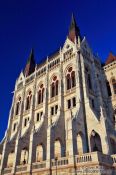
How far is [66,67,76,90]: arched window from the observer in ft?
103

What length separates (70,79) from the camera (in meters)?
32.4

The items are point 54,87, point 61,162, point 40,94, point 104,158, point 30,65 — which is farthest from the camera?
point 30,65

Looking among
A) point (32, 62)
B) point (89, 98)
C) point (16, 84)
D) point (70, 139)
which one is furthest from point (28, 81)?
point (70, 139)

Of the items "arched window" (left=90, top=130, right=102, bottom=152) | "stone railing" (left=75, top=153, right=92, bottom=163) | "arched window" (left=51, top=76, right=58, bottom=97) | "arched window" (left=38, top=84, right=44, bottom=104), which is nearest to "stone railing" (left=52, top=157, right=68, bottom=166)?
"stone railing" (left=75, top=153, right=92, bottom=163)

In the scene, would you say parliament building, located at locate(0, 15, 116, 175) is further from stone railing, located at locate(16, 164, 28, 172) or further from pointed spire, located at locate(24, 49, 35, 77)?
pointed spire, located at locate(24, 49, 35, 77)

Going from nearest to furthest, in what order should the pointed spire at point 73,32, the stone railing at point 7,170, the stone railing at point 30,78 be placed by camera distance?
the stone railing at point 7,170 < the pointed spire at point 73,32 < the stone railing at point 30,78

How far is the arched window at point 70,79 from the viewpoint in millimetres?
31528

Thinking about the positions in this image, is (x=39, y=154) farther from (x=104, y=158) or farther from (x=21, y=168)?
(x=104, y=158)

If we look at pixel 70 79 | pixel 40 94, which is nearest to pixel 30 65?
pixel 40 94

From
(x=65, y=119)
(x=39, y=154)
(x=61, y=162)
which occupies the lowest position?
(x=61, y=162)

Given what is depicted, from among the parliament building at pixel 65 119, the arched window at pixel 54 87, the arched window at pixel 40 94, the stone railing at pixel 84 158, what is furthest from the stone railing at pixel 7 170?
the arched window at pixel 54 87

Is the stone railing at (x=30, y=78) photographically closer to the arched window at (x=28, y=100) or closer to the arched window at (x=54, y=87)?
the arched window at (x=28, y=100)

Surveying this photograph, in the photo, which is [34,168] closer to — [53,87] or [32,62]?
[53,87]

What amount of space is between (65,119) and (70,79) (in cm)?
791
